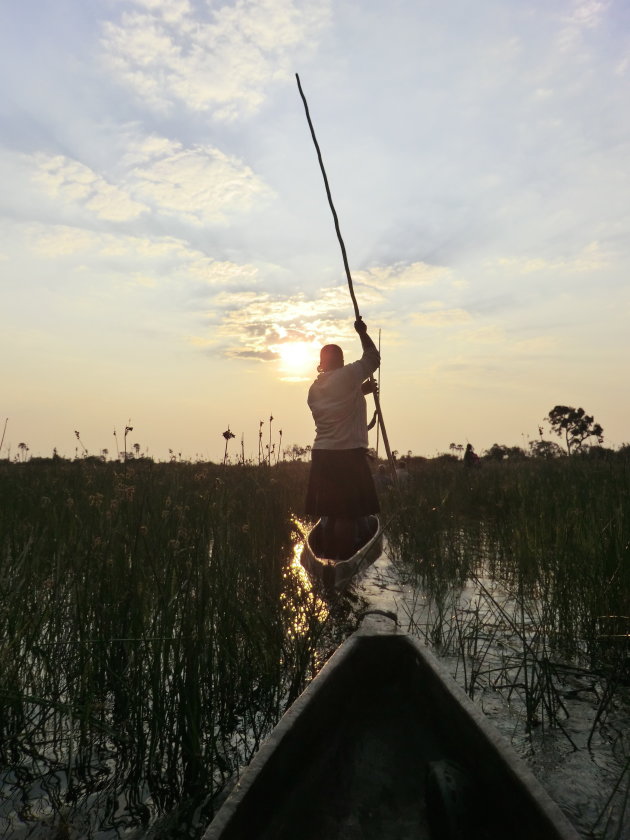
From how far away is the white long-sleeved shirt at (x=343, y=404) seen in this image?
19.9 ft

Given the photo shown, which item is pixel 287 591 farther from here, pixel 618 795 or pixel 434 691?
pixel 618 795

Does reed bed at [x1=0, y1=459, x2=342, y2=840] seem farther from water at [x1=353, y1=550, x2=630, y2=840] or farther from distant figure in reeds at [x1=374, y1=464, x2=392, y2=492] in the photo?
distant figure in reeds at [x1=374, y1=464, x2=392, y2=492]

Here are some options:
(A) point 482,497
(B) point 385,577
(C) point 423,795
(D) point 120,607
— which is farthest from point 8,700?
(A) point 482,497

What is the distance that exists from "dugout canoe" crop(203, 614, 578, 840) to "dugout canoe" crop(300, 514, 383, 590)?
1.95 meters

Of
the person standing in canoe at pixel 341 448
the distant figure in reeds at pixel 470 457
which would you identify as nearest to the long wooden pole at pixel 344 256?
the person standing in canoe at pixel 341 448

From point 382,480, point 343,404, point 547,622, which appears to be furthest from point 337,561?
point 382,480

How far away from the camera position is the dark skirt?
618 cm

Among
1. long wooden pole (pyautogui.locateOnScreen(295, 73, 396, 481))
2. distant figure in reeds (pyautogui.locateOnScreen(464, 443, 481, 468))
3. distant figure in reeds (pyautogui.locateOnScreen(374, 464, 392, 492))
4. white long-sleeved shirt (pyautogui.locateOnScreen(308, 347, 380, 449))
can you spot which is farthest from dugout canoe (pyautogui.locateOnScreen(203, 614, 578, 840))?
distant figure in reeds (pyautogui.locateOnScreen(464, 443, 481, 468))

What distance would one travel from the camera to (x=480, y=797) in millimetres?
1789

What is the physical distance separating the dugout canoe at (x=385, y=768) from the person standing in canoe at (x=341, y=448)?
351 cm

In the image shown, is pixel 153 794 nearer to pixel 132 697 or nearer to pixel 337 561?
pixel 132 697

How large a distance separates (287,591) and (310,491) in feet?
8.07

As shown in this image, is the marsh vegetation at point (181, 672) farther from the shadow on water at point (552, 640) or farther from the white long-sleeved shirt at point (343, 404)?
the white long-sleeved shirt at point (343, 404)

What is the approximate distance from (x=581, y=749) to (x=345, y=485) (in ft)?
12.8
